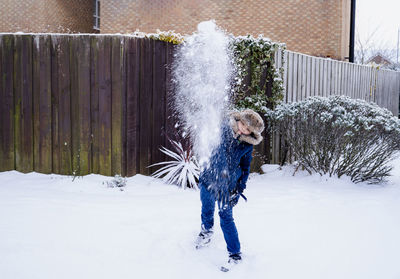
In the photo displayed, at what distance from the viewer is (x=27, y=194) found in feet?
16.4

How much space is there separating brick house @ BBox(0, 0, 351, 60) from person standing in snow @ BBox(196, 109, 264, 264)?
439 inches

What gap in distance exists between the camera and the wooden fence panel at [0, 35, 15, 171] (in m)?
5.97

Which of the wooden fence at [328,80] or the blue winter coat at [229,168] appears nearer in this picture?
the blue winter coat at [229,168]

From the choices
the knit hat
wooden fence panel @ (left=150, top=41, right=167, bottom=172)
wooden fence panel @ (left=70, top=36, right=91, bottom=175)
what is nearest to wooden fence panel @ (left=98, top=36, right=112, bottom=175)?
wooden fence panel @ (left=70, top=36, right=91, bottom=175)

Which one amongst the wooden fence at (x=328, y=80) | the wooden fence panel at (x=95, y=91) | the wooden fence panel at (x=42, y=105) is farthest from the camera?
the wooden fence at (x=328, y=80)

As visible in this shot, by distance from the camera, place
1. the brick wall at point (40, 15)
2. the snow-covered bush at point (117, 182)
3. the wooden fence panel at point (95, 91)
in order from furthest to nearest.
→ the brick wall at point (40, 15), the wooden fence panel at point (95, 91), the snow-covered bush at point (117, 182)

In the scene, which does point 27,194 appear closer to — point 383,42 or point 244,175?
point 244,175

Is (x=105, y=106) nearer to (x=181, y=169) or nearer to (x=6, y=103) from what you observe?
(x=181, y=169)

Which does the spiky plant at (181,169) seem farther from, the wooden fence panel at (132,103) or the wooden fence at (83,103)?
the wooden fence panel at (132,103)

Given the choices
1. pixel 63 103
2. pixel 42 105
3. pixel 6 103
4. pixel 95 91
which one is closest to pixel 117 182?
pixel 95 91

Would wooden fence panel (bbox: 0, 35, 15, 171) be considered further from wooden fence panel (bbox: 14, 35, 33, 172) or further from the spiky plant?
the spiky plant

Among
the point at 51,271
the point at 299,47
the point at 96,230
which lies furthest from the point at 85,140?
the point at 299,47

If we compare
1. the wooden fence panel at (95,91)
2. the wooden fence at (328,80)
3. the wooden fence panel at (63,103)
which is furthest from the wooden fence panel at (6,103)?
the wooden fence at (328,80)

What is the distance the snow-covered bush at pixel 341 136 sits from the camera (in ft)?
18.3
